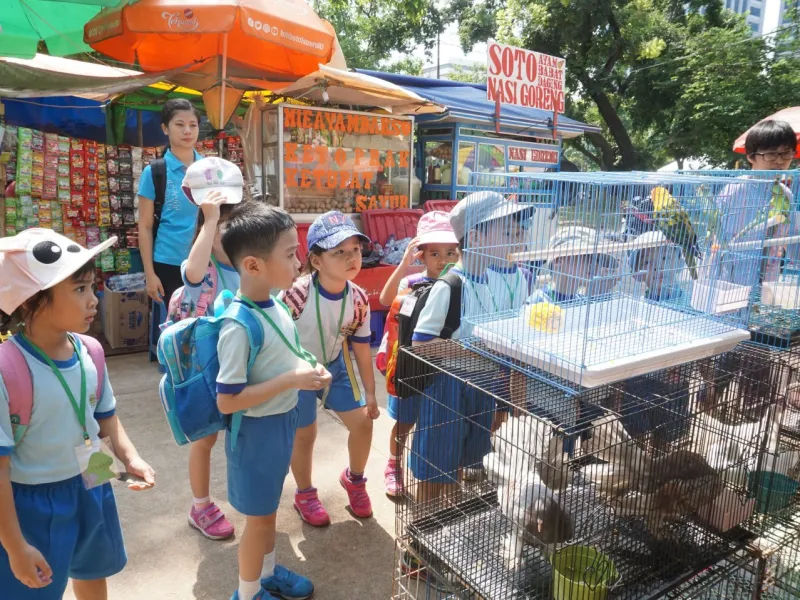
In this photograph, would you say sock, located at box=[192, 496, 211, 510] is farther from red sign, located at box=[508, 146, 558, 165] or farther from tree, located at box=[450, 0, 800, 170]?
tree, located at box=[450, 0, 800, 170]

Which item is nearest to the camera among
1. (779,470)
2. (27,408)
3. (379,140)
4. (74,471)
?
(27,408)

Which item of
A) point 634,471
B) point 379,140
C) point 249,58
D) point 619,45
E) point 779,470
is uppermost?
point 619,45

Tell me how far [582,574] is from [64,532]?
150 cm

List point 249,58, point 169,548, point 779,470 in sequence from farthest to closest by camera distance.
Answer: point 249,58 → point 169,548 → point 779,470

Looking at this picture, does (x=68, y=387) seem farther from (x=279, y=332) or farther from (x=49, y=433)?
(x=279, y=332)

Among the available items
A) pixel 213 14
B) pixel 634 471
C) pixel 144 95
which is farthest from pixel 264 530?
pixel 144 95

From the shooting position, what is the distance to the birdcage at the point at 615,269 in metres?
1.64

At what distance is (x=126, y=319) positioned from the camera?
5.07m

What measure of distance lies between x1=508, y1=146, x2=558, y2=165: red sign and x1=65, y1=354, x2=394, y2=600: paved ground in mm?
6375

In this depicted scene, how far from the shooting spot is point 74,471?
1.64 metres

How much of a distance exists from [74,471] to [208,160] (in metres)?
1.80

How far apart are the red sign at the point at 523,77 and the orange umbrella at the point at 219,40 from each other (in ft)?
8.35

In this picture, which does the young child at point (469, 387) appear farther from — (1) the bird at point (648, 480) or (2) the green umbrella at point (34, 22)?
(2) the green umbrella at point (34, 22)

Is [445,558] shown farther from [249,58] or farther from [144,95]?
[144,95]
